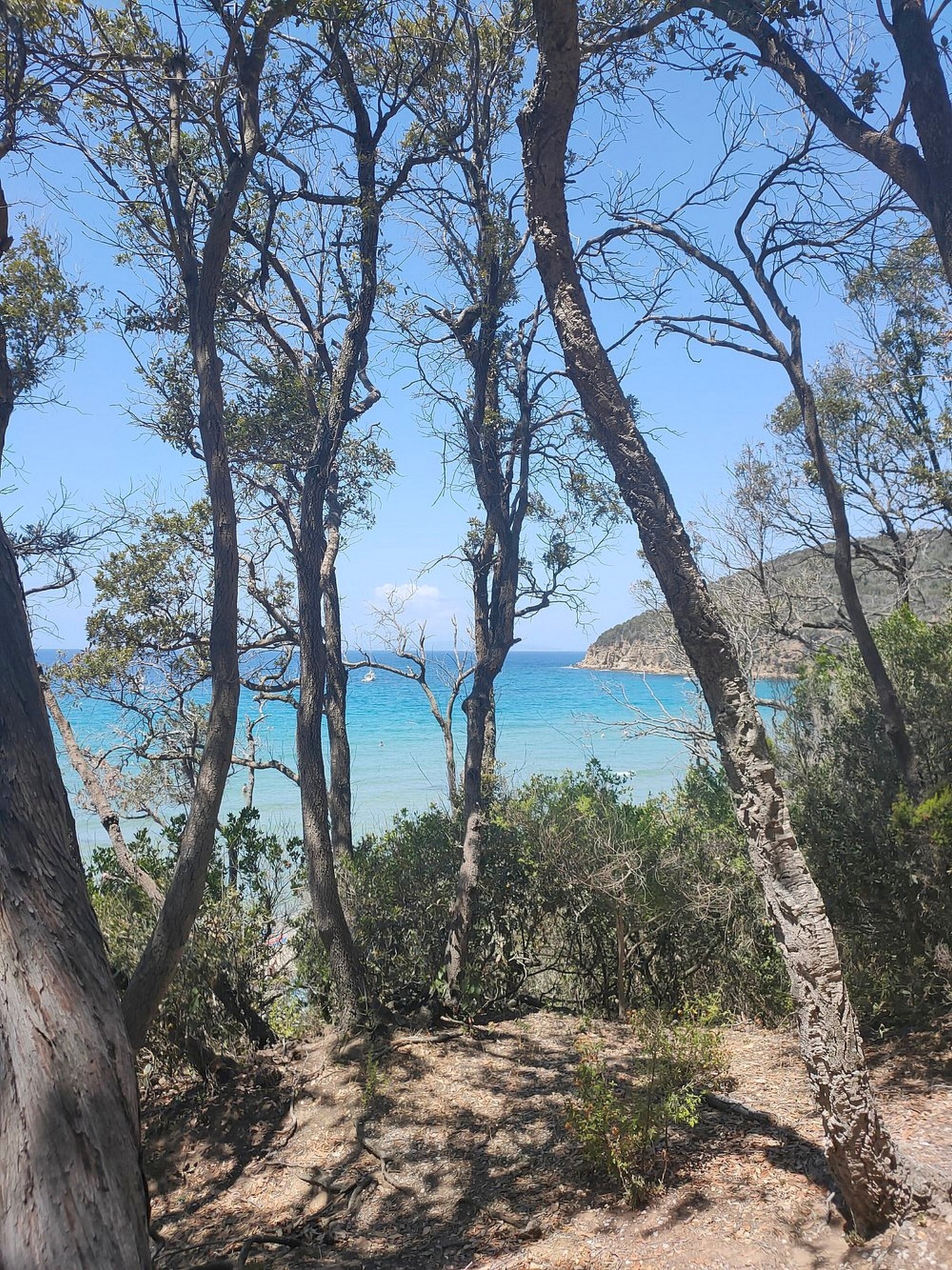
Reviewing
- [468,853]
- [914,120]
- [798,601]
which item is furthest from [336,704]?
[798,601]

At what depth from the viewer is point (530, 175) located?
12.7 feet

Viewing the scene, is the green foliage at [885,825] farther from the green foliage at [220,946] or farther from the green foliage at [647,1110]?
the green foliage at [220,946]

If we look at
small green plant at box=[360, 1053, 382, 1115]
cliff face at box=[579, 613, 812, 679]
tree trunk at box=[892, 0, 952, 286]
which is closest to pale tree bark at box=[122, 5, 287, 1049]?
small green plant at box=[360, 1053, 382, 1115]

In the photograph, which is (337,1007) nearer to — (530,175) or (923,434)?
(530,175)

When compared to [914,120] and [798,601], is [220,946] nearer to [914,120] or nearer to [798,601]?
[914,120]

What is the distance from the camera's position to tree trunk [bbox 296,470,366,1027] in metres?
5.89

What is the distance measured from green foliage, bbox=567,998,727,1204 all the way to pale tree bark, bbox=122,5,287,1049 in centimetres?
220

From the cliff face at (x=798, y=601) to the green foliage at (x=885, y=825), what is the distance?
494cm

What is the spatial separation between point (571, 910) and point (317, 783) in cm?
246

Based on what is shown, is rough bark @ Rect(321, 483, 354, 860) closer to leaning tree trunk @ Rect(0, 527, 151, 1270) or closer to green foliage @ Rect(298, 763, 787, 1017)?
green foliage @ Rect(298, 763, 787, 1017)

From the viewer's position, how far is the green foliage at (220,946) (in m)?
5.83

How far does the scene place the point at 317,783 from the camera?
242 inches

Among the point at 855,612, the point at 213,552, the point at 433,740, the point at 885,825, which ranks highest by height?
the point at 213,552

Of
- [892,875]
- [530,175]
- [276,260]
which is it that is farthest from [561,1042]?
[276,260]
